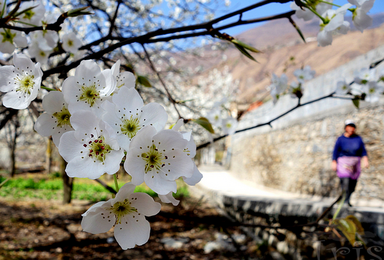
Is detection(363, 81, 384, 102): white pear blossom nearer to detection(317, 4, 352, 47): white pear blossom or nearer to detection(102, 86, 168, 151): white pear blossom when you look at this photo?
detection(317, 4, 352, 47): white pear blossom

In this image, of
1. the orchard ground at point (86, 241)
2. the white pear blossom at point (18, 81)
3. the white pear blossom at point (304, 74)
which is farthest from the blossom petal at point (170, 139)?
the orchard ground at point (86, 241)

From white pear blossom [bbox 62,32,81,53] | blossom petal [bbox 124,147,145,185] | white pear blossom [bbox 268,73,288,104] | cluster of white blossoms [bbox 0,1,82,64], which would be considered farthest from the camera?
white pear blossom [bbox 268,73,288,104]

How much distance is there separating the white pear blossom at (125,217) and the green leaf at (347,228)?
822 mm

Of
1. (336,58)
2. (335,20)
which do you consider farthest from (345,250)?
(336,58)

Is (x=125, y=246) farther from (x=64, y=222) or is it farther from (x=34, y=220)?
(x=34, y=220)

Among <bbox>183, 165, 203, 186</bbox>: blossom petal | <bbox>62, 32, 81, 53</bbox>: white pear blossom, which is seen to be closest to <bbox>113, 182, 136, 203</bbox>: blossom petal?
<bbox>183, 165, 203, 186</bbox>: blossom petal

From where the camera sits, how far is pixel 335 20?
70cm

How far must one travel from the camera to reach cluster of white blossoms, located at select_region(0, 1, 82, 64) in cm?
91

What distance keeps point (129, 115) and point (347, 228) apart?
98 cm

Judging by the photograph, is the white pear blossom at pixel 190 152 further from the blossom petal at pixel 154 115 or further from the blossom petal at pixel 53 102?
the blossom petal at pixel 53 102

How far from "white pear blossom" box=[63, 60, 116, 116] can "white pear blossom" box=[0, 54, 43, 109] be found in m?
0.14

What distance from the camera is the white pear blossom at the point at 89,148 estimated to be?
1.46 ft

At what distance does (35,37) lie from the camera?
112cm

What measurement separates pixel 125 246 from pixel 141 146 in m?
0.25
